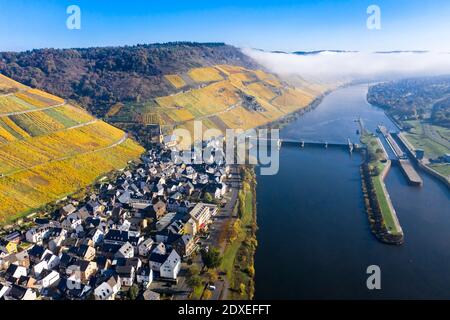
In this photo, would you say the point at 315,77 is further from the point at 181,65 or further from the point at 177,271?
the point at 177,271

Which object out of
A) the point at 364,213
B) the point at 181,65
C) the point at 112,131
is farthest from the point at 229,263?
the point at 181,65

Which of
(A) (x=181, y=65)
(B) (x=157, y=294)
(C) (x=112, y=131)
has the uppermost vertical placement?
(A) (x=181, y=65)

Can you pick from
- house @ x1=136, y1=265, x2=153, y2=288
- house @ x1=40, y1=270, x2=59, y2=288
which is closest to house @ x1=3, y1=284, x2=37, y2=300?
house @ x1=40, y1=270, x2=59, y2=288

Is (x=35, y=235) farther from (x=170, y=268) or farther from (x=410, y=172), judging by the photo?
(x=410, y=172)

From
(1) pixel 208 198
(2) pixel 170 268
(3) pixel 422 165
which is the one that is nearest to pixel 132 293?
(2) pixel 170 268

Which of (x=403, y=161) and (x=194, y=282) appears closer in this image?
(x=194, y=282)
